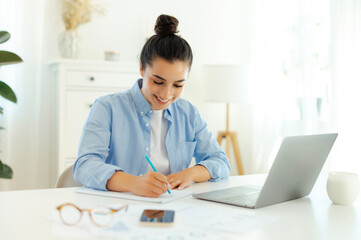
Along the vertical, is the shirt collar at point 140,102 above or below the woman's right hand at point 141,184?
above

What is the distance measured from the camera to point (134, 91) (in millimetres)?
1729

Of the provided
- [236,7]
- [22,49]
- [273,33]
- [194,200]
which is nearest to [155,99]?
[194,200]

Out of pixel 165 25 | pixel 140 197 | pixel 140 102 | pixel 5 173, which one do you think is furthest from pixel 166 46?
pixel 5 173

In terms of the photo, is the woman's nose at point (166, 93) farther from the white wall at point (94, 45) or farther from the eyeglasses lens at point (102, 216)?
the white wall at point (94, 45)

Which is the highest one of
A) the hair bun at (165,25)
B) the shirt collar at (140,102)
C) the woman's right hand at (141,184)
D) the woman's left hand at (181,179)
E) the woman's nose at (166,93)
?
the hair bun at (165,25)

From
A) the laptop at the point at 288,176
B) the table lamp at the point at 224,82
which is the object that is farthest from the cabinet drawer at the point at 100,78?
the laptop at the point at 288,176

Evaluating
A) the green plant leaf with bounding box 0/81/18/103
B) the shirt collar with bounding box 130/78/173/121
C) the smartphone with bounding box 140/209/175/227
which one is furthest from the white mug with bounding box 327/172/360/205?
the green plant leaf with bounding box 0/81/18/103

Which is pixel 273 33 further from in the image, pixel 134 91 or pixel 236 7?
pixel 134 91

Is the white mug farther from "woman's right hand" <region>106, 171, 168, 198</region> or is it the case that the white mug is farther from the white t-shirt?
the white t-shirt

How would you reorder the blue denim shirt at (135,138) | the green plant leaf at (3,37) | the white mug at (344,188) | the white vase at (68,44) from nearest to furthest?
the white mug at (344,188) < the blue denim shirt at (135,138) < the green plant leaf at (3,37) < the white vase at (68,44)

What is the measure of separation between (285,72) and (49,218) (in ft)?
9.57

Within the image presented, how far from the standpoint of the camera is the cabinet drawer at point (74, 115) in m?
3.09

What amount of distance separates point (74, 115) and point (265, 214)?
7.42ft

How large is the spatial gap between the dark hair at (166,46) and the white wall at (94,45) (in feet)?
6.27
